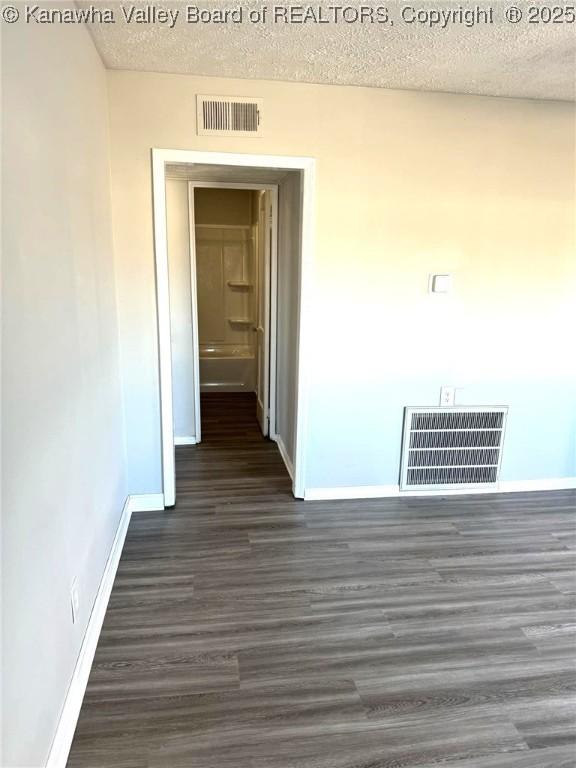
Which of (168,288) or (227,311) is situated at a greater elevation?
(168,288)

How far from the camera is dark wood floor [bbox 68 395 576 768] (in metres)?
1.60

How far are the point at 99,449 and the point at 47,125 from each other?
4.26 ft

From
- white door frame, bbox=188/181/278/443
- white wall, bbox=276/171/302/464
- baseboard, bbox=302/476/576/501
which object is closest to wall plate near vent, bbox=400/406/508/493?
baseboard, bbox=302/476/576/501

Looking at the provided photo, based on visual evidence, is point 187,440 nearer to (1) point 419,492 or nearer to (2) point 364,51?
(1) point 419,492

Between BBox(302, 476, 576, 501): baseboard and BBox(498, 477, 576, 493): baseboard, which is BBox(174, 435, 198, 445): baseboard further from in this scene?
BBox(498, 477, 576, 493): baseboard

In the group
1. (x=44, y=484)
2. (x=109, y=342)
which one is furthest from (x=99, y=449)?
(x=44, y=484)

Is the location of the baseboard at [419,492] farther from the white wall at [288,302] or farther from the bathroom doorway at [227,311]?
the bathroom doorway at [227,311]

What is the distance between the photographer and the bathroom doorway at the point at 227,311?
4.20 m

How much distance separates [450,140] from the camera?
286 centimetres

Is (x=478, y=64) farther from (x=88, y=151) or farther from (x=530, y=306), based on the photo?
(x=88, y=151)

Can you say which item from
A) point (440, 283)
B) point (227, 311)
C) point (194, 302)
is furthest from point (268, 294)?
point (227, 311)

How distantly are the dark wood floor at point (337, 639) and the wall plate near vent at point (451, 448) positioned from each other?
0.57ft

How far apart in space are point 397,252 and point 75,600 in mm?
2455

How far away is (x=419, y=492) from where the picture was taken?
3.32 m
